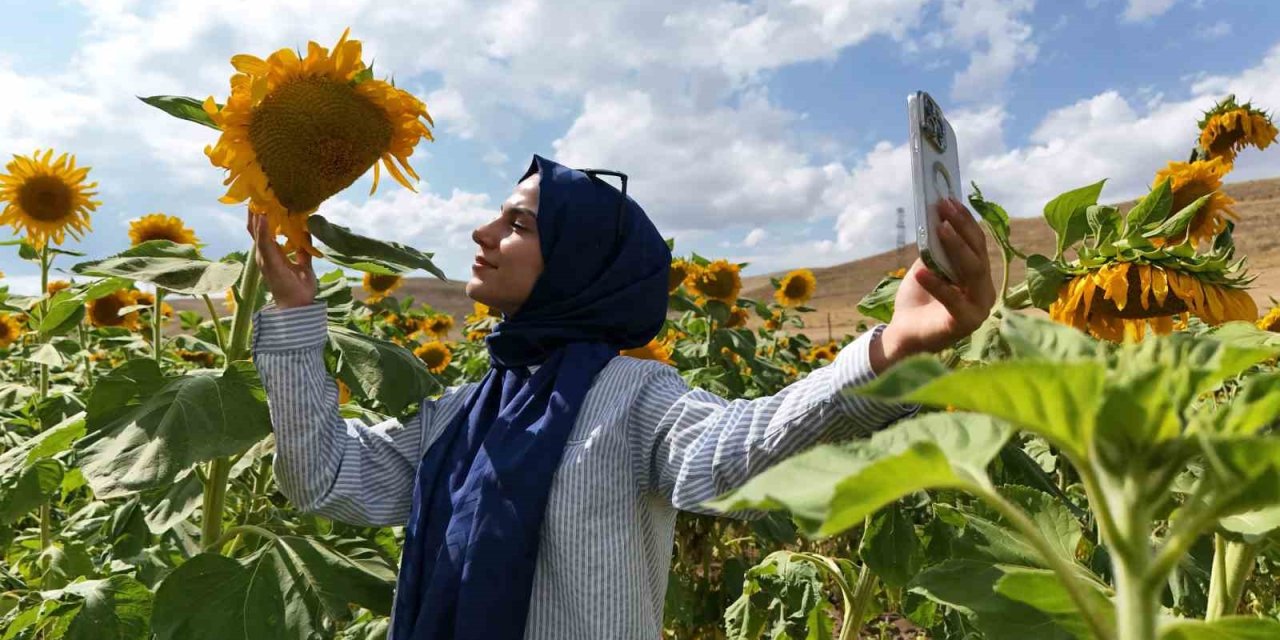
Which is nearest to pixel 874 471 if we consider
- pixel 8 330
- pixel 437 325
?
pixel 8 330

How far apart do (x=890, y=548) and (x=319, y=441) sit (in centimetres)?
95

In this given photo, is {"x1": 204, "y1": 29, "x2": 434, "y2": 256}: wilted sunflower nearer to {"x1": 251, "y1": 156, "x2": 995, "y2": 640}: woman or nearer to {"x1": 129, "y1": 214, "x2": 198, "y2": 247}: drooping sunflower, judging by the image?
{"x1": 251, "y1": 156, "x2": 995, "y2": 640}: woman

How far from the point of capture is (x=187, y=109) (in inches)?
53.8

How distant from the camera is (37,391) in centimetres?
261

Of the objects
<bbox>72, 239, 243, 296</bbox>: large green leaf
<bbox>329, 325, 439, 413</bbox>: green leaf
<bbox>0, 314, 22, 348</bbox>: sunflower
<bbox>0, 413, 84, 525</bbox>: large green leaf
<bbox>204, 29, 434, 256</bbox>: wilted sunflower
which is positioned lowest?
<bbox>0, 413, 84, 525</bbox>: large green leaf

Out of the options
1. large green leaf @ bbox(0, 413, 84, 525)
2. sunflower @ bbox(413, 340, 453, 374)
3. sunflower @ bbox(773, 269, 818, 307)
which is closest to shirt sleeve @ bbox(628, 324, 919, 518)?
large green leaf @ bbox(0, 413, 84, 525)

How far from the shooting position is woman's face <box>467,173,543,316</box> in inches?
59.5

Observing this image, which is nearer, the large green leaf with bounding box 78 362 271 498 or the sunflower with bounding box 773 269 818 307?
the large green leaf with bounding box 78 362 271 498

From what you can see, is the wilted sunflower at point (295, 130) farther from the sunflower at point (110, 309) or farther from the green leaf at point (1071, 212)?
the sunflower at point (110, 309)

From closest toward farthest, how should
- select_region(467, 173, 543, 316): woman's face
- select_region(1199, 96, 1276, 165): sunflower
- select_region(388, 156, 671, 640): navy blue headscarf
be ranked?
select_region(388, 156, 671, 640): navy blue headscarf → select_region(467, 173, 543, 316): woman's face → select_region(1199, 96, 1276, 165): sunflower

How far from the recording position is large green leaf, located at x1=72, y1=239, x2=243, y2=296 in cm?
133

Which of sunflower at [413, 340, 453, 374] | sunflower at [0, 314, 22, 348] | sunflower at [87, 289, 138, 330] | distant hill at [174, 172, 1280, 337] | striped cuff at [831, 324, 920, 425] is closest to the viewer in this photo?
striped cuff at [831, 324, 920, 425]

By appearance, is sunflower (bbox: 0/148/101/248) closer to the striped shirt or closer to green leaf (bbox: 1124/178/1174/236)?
the striped shirt

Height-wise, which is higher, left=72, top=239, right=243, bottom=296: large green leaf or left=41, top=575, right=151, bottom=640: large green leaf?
left=72, top=239, right=243, bottom=296: large green leaf
